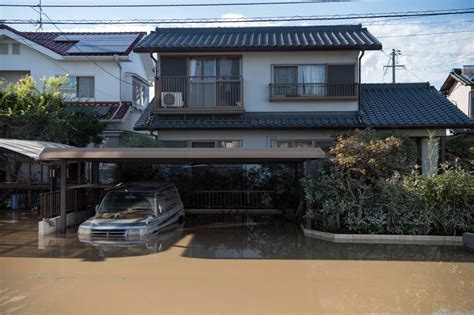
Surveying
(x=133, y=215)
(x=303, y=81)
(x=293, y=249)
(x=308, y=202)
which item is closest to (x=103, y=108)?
(x=303, y=81)

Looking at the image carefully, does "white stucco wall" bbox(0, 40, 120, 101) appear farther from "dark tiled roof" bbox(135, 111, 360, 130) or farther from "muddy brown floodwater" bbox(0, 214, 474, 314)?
"muddy brown floodwater" bbox(0, 214, 474, 314)

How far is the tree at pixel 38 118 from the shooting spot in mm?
16531

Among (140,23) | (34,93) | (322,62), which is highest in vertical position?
(140,23)

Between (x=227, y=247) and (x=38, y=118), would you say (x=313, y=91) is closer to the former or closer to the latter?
(x=227, y=247)

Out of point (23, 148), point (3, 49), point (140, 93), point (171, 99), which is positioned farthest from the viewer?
point (140, 93)

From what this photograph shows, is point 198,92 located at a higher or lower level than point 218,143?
higher

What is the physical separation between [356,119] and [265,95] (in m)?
3.57

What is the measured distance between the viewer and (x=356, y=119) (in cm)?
A: 1738

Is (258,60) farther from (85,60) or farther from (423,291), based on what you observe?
(423,291)

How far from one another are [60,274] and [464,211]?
31.8 feet

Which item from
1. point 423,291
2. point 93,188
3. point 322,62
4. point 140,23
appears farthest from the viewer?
point 322,62

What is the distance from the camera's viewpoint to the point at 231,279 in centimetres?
786

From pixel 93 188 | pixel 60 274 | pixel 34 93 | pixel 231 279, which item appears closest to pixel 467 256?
pixel 231 279

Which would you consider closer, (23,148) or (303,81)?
(23,148)
